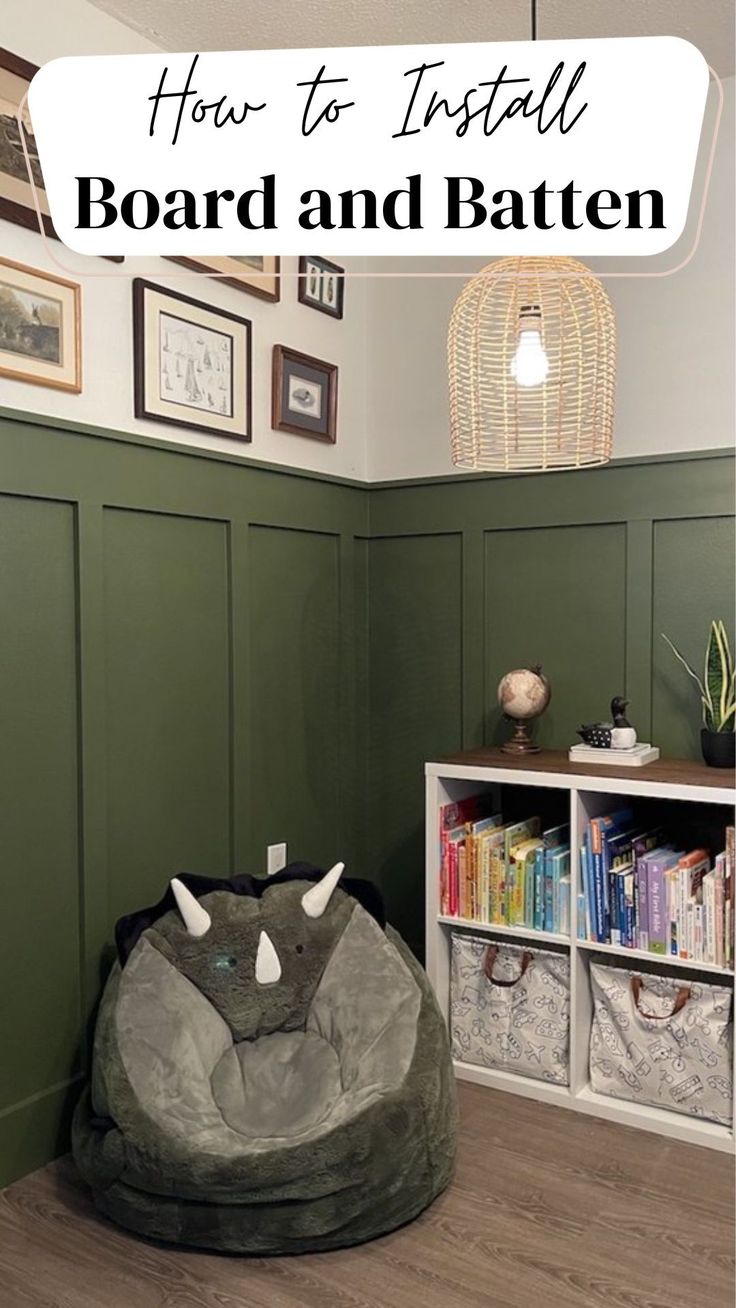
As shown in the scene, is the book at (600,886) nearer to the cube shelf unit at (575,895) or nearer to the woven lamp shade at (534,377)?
the cube shelf unit at (575,895)

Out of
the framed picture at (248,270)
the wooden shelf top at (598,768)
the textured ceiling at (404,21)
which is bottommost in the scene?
the wooden shelf top at (598,768)

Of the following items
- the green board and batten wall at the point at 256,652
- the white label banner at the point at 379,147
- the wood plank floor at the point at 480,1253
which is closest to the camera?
the white label banner at the point at 379,147

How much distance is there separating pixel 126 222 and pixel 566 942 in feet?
6.52

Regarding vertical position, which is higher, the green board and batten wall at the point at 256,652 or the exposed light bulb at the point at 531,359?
the exposed light bulb at the point at 531,359

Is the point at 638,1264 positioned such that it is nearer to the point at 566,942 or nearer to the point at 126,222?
the point at 566,942

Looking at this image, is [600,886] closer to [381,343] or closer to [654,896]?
[654,896]

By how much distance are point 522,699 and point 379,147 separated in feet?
6.02

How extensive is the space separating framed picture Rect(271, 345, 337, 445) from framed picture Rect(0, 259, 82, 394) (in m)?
0.73

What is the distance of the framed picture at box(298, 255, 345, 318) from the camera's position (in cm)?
307

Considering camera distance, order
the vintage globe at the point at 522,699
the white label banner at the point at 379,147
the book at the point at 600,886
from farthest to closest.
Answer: the vintage globe at the point at 522,699 < the book at the point at 600,886 < the white label banner at the point at 379,147

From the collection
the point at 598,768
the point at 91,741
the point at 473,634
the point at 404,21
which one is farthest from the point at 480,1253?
the point at 404,21

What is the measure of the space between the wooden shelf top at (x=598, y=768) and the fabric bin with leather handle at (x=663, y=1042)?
48 cm

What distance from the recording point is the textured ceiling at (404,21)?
2.45 m

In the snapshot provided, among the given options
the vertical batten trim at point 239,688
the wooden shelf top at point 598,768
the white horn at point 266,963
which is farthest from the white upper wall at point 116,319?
the white horn at point 266,963
